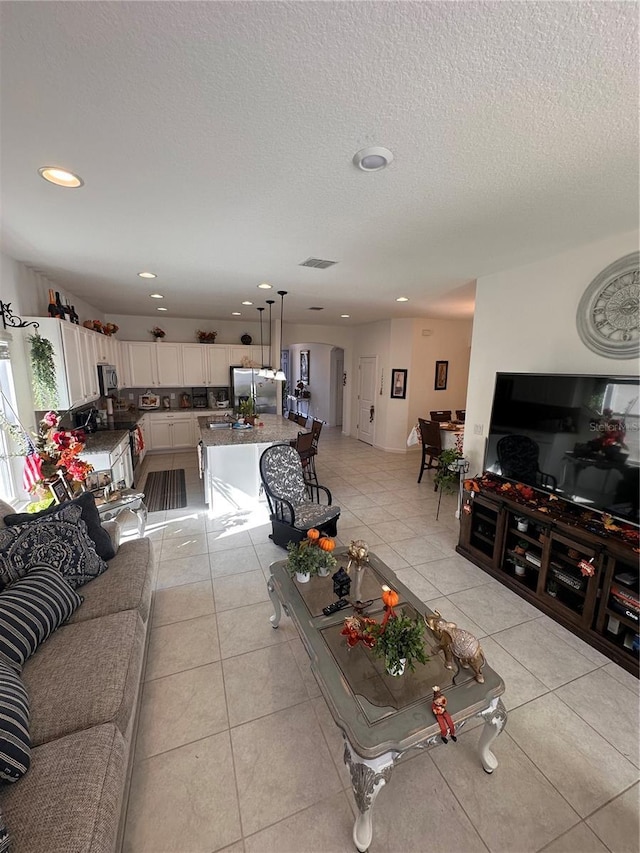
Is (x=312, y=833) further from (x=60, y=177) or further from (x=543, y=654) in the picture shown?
(x=60, y=177)

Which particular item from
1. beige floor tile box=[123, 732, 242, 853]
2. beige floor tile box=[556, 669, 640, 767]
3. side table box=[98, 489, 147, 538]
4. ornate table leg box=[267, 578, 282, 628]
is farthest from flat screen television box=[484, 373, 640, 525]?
side table box=[98, 489, 147, 538]

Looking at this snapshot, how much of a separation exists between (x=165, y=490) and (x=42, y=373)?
229cm

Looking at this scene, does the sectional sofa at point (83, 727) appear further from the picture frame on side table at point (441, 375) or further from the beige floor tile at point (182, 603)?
the picture frame on side table at point (441, 375)

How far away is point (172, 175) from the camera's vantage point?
1.70 meters

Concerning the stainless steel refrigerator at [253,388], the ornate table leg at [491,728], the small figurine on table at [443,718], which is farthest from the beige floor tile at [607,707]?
the stainless steel refrigerator at [253,388]

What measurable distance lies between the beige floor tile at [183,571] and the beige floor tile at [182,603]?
0.21 feet

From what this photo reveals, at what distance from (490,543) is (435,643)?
5.44 ft

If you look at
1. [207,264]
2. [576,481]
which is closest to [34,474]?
[207,264]

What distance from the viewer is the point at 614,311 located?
2410mm

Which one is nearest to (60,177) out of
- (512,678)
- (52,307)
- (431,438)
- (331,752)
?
(52,307)

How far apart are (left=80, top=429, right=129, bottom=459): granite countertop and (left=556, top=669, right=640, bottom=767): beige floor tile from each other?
14.7 feet

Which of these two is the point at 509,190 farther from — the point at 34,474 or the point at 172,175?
the point at 34,474

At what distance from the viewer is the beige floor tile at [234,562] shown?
9.98ft

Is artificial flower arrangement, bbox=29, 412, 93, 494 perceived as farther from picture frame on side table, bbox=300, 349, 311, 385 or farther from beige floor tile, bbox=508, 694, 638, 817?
picture frame on side table, bbox=300, 349, 311, 385
